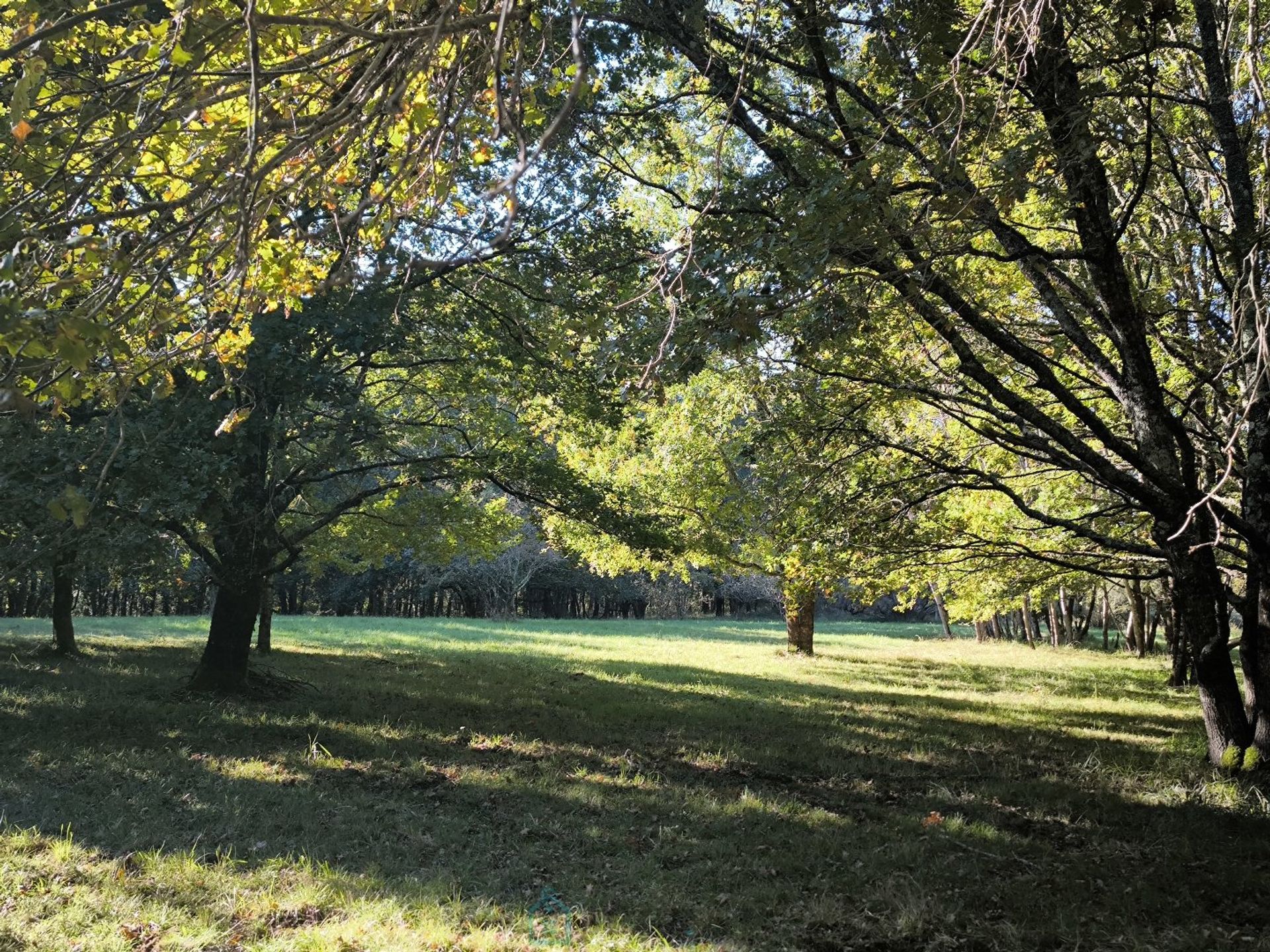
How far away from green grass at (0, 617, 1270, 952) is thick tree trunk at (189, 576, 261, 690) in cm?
62

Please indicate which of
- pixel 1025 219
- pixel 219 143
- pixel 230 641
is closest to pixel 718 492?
pixel 1025 219

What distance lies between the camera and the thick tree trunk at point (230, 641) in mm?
11219

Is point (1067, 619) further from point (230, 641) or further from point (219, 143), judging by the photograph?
point (219, 143)

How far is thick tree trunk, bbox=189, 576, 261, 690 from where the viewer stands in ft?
36.8

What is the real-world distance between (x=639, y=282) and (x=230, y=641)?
826 centimetres

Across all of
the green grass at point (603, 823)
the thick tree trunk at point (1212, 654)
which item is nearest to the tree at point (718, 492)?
the green grass at point (603, 823)

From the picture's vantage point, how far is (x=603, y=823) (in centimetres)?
641

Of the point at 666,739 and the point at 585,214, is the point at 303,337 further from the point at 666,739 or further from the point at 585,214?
the point at 666,739

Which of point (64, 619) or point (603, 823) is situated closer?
point (603, 823)

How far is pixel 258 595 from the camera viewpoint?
1145 cm

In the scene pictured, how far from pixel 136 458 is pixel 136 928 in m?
4.13

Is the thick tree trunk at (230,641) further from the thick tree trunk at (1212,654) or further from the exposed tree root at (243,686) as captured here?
the thick tree trunk at (1212,654)

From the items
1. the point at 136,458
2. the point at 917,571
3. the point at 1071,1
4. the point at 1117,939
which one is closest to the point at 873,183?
the point at 1071,1

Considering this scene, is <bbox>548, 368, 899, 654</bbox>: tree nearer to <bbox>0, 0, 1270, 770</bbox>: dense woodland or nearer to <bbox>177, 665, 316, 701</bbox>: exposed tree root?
<bbox>0, 0, 1270, 770</bbox>: dense woodland
